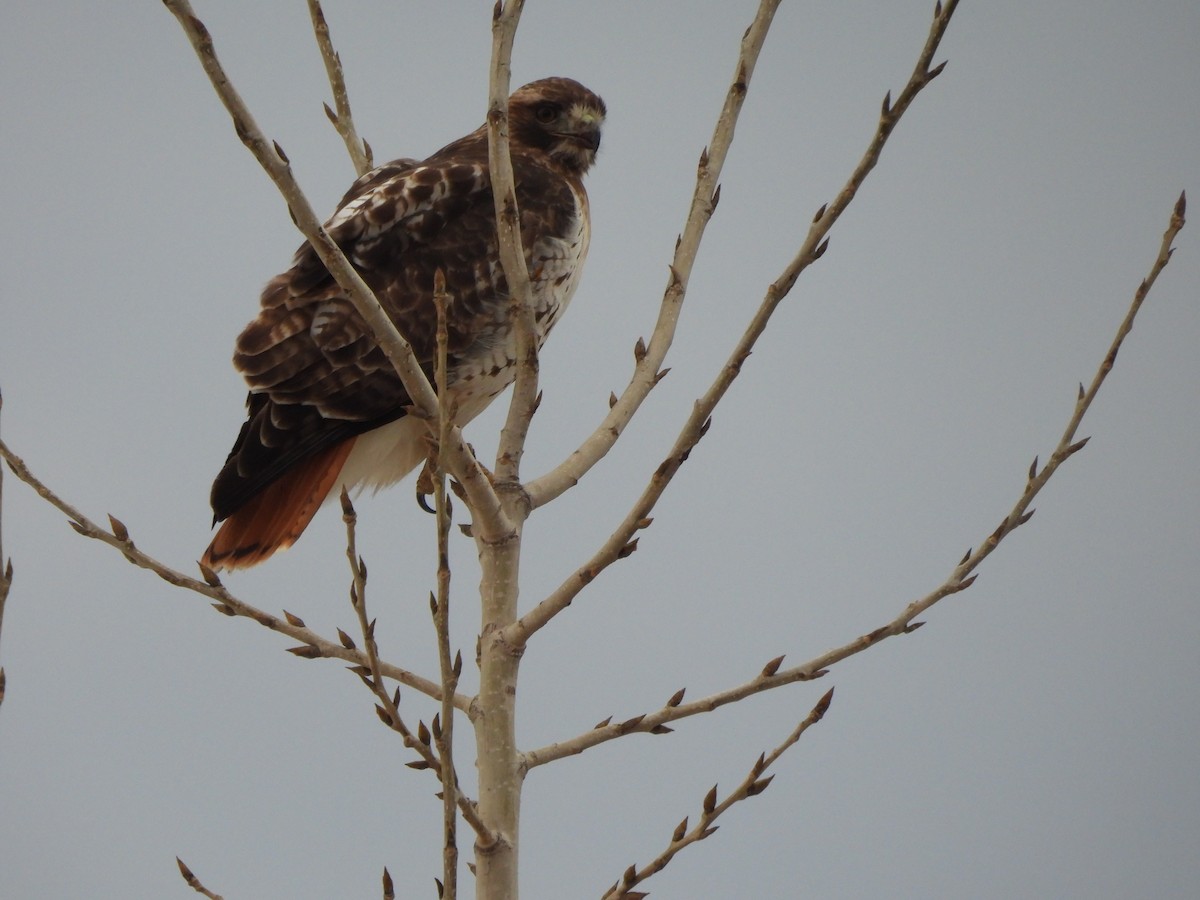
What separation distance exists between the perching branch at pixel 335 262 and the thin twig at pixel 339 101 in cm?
140

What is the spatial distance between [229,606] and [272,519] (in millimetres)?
884

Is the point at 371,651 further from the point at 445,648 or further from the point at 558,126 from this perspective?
the point at 558,126

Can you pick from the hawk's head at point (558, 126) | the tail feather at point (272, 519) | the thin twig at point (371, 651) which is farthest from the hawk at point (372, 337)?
the thin twig at point (371, 651)

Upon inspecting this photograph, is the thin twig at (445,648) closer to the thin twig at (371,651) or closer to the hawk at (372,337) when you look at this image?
the thin twig at (371,651)

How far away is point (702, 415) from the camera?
236 cm

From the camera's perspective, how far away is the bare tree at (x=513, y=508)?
211 centimetres

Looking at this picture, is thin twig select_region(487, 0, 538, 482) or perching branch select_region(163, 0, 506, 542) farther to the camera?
thin twig select_region(487, 0, 538, 482)

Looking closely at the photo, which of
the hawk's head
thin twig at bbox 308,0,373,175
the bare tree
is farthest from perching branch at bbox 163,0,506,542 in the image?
the hawk's head

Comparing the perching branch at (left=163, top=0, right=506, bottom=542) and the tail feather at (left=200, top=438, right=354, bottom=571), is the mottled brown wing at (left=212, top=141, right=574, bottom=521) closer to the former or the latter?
the tail feather at (left=200, top=438, right=354, bottom=571)

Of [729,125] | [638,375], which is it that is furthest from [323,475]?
[729,125]

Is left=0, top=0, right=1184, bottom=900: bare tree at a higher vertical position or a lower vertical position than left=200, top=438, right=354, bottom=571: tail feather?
lower

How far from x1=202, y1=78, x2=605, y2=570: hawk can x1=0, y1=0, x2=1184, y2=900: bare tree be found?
59 centimetres

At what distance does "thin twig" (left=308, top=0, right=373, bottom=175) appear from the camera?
352 centimetres

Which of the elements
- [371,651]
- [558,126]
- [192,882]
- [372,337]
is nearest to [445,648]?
[371,651]
